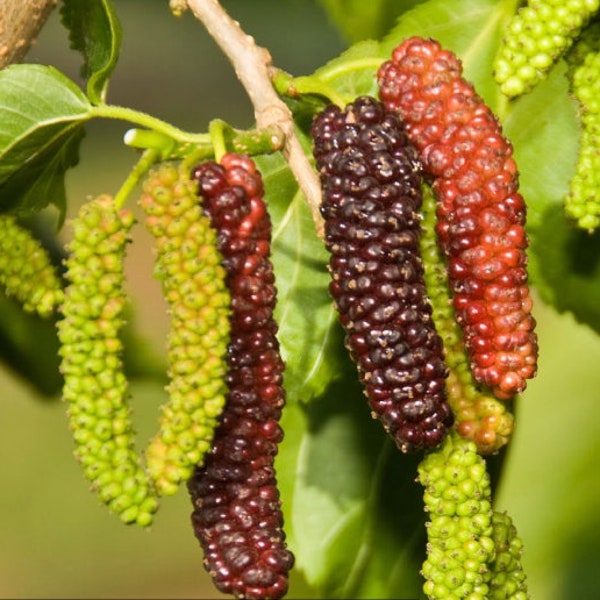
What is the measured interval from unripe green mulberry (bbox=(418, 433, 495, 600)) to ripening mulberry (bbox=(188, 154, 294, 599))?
9cm

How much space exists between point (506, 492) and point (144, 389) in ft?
1.34

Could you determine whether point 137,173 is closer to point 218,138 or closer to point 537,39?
point 218,138

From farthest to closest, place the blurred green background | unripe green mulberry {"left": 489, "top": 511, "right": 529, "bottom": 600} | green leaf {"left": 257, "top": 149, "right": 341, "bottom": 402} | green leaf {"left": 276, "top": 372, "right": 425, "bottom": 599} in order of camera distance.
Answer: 1. the blurred green background
2. green leaf {"left": 276, "top": 372, "right": 425, "bottom": 599}
3. green leaf {"left": 257, "top": 149, "right": 341, "bottom": 402}
4. unripe green mulberry {"left": 489, "top": 511, "right": 529, "bottom": 600}

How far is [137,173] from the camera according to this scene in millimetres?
720

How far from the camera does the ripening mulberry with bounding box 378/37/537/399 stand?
0.69 metres

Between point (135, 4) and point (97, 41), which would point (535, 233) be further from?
point (135, 4)

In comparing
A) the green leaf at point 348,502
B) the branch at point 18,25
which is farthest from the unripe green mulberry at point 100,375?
the green leaf at point 348,502

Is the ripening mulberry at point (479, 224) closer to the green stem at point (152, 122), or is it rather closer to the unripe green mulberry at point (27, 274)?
the green stem at point (152, 122)

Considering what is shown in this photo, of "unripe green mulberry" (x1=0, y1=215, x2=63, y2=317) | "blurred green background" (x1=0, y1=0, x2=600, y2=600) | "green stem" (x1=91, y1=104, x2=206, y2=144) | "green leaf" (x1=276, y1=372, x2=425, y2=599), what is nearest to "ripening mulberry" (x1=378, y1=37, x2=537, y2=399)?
"green stem" (x1=91, y1=104, x2=206, y2=144)

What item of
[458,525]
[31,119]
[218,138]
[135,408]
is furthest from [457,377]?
[135,408]

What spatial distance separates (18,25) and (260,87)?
193 millimetres

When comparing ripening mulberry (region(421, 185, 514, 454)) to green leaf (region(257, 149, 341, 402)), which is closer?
ripening mulberry (region(421, 185, 514, 454))

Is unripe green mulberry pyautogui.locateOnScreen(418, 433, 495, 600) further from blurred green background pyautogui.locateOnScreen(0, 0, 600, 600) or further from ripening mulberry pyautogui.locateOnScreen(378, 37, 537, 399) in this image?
blurred green background pyautogui.locateOnScreen(0, 0, 600, 600)

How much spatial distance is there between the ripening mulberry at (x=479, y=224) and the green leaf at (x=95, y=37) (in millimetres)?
198
